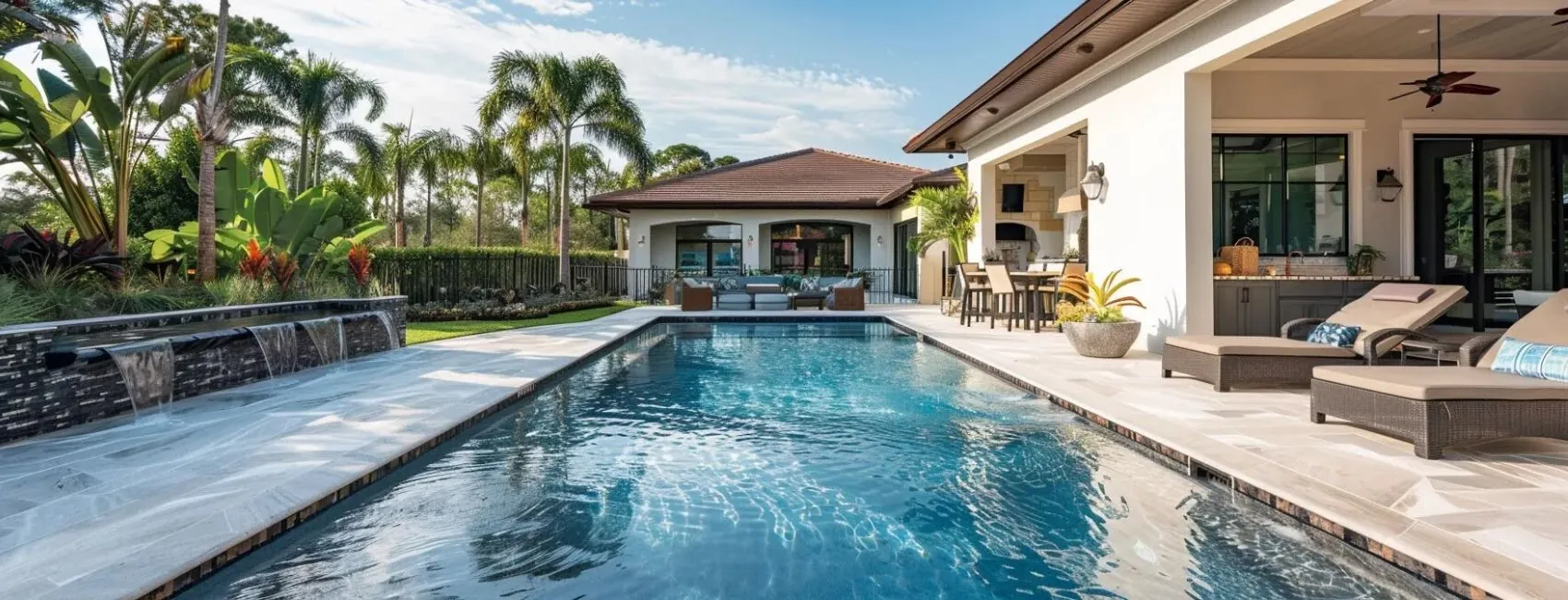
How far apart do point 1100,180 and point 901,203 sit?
11.3m

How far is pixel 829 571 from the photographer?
310 centimetres

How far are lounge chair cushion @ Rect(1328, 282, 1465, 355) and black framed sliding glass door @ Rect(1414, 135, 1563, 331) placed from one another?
443 centimetres

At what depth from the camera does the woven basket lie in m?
9.04

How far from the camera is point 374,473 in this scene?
4.05m

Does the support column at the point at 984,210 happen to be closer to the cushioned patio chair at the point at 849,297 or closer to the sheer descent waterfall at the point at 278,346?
the cushioned patio chair at the point at 849,297

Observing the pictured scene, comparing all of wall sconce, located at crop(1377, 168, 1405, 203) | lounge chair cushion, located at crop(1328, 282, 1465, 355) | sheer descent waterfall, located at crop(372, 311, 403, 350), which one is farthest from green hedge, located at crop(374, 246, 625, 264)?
wall sconce, located at crop(1377, 168, 1405, 203)

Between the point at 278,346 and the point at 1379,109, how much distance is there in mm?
13081

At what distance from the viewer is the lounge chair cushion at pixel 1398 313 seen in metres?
5.99

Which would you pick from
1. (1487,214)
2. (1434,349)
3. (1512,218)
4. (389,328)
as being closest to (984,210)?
(1487,214)

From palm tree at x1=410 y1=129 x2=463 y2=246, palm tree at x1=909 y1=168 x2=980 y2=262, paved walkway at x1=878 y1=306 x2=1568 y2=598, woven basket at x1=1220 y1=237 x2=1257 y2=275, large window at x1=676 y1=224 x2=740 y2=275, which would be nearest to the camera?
paved walkway at x1=878 y1=306 x2=1568 y2=598

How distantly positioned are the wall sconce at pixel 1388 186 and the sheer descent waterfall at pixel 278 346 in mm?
12789

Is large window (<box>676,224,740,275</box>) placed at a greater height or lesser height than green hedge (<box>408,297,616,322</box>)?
greater

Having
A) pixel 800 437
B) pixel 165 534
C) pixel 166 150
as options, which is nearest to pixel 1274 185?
pixel 800 437

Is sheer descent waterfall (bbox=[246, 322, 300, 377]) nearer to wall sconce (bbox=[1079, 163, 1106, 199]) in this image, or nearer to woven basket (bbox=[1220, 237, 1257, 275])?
→ wall sconce (bbox=[1079, 163, 1106, 199])
